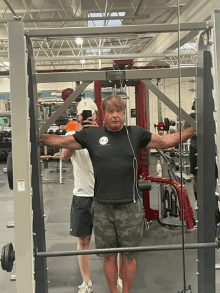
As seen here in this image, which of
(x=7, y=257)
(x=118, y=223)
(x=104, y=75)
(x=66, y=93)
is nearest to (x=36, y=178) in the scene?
(x=7, y=257)

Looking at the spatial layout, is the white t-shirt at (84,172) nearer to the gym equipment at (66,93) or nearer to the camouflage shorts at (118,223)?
→ the camouflage shorts at (118,223)

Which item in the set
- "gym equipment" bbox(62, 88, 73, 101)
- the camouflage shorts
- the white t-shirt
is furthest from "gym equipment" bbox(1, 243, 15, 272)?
"gym equipment" bbox(62, 88, 73, 101)

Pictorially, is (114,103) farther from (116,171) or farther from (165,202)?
(165,202)

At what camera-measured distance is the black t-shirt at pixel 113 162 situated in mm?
2170

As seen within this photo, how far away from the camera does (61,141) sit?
2.21 meters

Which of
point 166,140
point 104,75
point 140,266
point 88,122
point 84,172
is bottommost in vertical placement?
point 140,266

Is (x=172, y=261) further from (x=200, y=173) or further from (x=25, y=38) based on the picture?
(x=25, y=38)

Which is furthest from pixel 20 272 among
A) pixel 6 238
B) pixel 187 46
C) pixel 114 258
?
pixel 187 46

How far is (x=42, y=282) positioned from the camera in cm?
224

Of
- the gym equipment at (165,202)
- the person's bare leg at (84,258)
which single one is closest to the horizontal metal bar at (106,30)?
the person's bare leg at (84,258)

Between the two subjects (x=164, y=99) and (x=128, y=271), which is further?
(x=128, y=271)

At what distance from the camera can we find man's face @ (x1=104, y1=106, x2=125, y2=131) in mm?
2188

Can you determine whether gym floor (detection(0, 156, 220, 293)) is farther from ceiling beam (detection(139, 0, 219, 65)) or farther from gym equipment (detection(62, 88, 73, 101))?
ceiling beam (detection(139, 0, 219, 65))

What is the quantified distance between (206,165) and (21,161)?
1.15 m
